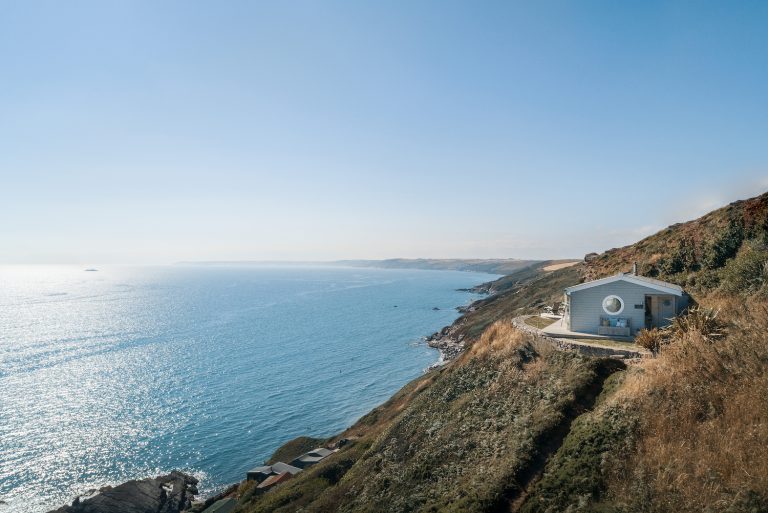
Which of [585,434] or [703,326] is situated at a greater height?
[703,326]

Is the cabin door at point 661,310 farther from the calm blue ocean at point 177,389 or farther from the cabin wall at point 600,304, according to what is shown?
the calm blue ocean at point 177,389

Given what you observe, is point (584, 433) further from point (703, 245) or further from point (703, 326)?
point (703, 245)

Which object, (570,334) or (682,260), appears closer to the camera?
(570,334)

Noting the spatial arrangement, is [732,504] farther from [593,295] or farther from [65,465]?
[65,465]

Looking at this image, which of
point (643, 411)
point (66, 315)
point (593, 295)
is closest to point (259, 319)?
point (66, 315)

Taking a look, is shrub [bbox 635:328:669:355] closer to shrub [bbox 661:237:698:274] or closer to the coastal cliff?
the coastal cliff

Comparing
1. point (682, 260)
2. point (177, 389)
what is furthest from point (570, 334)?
point (177, 389)
